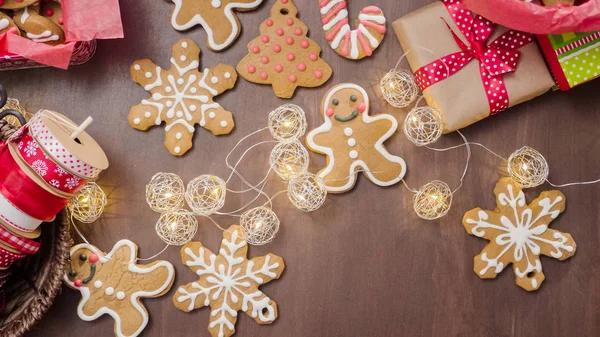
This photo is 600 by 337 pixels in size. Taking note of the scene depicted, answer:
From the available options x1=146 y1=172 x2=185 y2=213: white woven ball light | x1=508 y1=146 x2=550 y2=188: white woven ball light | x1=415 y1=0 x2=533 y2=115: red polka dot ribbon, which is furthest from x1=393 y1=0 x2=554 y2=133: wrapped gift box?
x1=146 y1=172 x2=185 y2=213: white woven ball light

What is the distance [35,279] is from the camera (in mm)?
1201

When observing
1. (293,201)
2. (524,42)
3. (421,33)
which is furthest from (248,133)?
(524,42)

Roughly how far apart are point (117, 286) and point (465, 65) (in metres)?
0.96

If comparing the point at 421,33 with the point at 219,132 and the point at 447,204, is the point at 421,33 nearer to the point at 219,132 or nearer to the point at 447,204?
the point at 447,204

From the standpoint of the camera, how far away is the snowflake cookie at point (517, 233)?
4.17 ft

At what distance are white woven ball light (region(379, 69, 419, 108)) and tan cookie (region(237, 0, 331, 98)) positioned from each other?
139 mm

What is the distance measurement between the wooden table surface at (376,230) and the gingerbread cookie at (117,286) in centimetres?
3

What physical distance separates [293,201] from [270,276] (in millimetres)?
185

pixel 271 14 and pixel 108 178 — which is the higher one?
pixel 271 14

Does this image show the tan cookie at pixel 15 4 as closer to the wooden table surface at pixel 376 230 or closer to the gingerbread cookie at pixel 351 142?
the wooden table surface at pixel 376 230

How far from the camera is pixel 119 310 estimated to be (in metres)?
1.27

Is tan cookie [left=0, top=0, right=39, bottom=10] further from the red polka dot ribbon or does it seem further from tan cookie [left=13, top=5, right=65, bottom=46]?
the red polka dot ribbon

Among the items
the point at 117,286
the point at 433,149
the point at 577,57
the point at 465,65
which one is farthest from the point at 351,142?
the point at 117,286

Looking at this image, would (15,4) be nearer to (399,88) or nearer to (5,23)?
(5,23)
